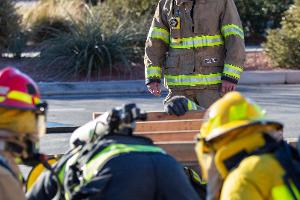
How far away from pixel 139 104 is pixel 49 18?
22.2ft

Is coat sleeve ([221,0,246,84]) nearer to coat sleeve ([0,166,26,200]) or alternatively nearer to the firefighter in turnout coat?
the firefighter in turnout coat

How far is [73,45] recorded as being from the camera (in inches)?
624

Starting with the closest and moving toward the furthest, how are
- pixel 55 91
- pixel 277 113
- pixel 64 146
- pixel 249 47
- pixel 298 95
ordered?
pixel 64 146 < pixel 277 113 < pixel 298 95 < pixel 55 91 < pixel 249 47

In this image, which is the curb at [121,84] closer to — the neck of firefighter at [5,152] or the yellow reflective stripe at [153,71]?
the yellow reflective stripe at [153,71]

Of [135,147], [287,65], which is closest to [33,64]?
[287,65]

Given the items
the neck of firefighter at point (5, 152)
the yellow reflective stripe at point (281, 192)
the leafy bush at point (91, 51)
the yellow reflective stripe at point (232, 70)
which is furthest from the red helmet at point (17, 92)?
the leafy bush at point (91, 51)

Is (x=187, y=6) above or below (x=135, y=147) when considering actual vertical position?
above

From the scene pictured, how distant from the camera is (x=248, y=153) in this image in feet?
10.3

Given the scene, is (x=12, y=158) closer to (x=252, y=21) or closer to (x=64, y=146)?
(x=64, y=146)

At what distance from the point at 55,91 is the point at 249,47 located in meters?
6.63

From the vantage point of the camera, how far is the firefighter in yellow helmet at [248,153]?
3043 millimetres

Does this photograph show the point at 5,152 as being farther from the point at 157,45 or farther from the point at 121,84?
the point at 121,84

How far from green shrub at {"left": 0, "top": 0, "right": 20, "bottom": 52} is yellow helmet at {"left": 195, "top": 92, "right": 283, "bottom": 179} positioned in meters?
14.6

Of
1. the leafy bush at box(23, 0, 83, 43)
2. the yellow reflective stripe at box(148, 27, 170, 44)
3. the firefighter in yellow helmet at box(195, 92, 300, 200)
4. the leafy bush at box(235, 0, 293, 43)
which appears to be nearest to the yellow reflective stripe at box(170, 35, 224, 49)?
the yellow reflective stripe at box(148, 27, 170, 44)
